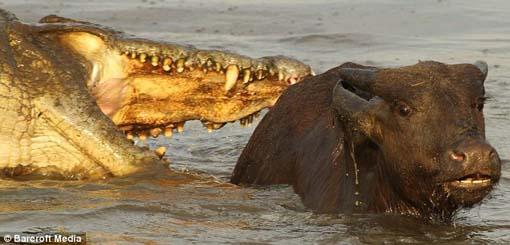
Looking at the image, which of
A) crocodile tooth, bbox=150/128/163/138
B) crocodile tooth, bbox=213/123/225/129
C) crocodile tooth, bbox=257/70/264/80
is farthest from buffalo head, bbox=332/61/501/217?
crocodile tooth, bbox=150/128/163/138

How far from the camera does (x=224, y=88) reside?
9.80m

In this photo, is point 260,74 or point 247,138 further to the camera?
point 247,138

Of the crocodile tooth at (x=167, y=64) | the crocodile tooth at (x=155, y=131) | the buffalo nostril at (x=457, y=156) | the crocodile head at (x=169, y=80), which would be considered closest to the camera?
the buffalo nostril at (x=457, y=156)

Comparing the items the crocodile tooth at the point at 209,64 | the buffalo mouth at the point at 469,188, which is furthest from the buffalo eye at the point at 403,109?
the crocodile tooth at the point at 209,64

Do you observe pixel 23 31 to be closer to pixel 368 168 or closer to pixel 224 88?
pixel 224 88

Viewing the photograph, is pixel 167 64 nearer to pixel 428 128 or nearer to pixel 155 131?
pixel 155 131

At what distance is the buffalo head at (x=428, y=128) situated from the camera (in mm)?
7297

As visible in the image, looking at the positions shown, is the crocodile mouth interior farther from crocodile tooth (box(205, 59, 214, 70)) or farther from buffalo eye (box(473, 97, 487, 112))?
buffalo eye (box(473, 97, 487, 112))

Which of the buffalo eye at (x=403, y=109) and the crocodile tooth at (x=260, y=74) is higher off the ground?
the crocodile tooth at (x=260, y=74)

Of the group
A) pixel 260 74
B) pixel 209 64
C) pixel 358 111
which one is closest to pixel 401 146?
pixel 358 111

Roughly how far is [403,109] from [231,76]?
89.7 inches

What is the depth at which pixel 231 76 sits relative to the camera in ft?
31.9

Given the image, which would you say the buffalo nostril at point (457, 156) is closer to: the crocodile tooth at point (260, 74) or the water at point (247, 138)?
the water at point (247, 138)

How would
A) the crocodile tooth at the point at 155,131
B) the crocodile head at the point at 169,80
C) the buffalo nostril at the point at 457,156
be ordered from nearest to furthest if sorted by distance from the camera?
the buffalo nostril at the point at 457,156 < the crocodile head at the point at 169,80 < the crocodile tooth at the point at 155,131
